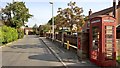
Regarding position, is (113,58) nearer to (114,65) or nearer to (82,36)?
(114,65)

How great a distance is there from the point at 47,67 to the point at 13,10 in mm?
51961

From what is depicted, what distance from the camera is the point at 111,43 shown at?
12781 mm

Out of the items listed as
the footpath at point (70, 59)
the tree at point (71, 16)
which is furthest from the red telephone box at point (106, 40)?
the tree at point (71, 16)

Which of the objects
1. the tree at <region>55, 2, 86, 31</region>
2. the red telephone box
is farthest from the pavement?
the tree at <region>55, 2, 86, 31</region>

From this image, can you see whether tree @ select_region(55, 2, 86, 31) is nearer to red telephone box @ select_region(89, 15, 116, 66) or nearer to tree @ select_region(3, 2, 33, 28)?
red telephone box @ select_region(89, 15, 116, 66)

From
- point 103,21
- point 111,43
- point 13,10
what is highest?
point 13,10

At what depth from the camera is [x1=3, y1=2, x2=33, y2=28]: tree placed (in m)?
61.7

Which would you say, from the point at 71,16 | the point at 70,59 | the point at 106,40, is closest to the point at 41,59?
the point at 70,59

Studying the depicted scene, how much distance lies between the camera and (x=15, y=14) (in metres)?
62.6

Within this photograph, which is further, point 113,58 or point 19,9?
point 19,9

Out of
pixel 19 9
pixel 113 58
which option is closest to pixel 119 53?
pixel 113 58

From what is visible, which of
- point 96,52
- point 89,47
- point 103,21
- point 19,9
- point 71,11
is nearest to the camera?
point 103,21

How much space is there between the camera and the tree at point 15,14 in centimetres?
6166

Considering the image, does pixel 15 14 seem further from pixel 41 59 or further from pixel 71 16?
pixel 41 59
